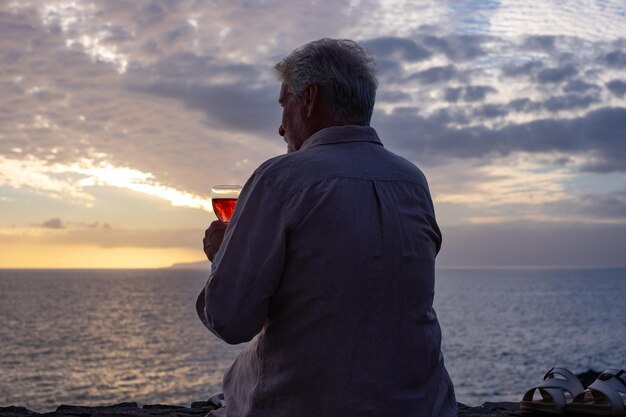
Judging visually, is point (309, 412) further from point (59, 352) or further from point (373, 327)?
point (59, 352)

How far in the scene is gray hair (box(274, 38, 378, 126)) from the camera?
241 cm

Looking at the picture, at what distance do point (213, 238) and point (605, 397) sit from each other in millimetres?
3133

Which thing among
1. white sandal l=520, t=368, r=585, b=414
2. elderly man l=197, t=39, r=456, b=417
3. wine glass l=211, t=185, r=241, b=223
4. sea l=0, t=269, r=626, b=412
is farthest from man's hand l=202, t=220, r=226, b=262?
sea l=0, t=269, r=626, b=412

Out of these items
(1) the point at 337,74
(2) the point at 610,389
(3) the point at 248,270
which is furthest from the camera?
(2) the point at 610,389

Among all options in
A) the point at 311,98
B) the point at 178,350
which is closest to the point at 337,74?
the point at 311,98

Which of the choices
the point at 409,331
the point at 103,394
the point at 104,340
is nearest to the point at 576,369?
the point at 103,394

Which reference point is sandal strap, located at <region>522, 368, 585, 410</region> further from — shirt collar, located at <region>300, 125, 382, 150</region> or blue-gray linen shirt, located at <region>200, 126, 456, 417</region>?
shirt collar, located at <region>300, 125, 382, 150</region>

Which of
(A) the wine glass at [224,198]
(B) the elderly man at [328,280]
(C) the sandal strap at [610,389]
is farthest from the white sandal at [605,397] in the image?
(A) the wine glass at [224,198]

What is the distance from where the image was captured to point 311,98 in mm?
2434

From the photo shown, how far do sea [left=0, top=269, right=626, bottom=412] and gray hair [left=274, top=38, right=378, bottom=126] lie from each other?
27681 millimetres

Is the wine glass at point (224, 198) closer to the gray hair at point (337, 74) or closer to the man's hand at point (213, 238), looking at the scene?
the man's hand at point (213, 238)

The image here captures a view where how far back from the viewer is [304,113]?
248cm

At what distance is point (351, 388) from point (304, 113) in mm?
915

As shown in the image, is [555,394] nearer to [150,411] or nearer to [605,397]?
[605,397]
